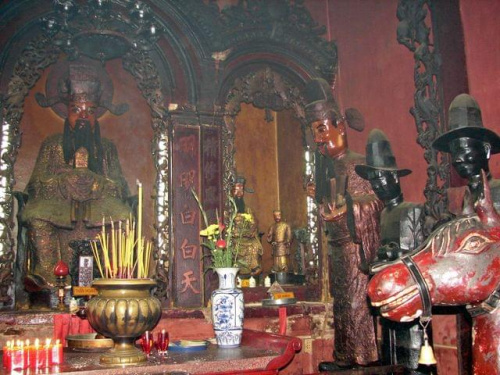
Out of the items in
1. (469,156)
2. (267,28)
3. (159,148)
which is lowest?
(469,156)

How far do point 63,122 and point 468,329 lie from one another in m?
4.36

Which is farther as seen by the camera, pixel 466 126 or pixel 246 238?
pixel 246 238

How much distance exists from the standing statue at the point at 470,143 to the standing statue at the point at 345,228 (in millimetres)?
1372

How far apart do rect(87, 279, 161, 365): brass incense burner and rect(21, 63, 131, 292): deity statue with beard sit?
2.05m

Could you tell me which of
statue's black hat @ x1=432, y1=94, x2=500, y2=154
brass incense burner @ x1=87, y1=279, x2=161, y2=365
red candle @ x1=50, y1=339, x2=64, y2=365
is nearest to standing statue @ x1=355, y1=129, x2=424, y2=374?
statue's black hat @ x1=432, y1=94, x2=500, y2=154

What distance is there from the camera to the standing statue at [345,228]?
4730 mm

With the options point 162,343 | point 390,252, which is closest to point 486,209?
point 390,252

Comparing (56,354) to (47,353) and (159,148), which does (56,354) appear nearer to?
(47,353)

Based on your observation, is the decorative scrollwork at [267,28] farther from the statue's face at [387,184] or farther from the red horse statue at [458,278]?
the red horse statue at [458,278]

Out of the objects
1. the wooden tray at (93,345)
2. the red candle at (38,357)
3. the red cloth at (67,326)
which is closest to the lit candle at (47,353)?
the red candle at (38,357)

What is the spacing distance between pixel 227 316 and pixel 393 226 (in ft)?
4.78

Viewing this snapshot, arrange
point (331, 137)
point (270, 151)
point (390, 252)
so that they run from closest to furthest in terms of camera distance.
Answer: point (390, 252) → point (331, 137) → point (270, 151)

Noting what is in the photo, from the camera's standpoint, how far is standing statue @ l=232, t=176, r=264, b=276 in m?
5.67

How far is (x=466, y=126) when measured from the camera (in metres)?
3.42
